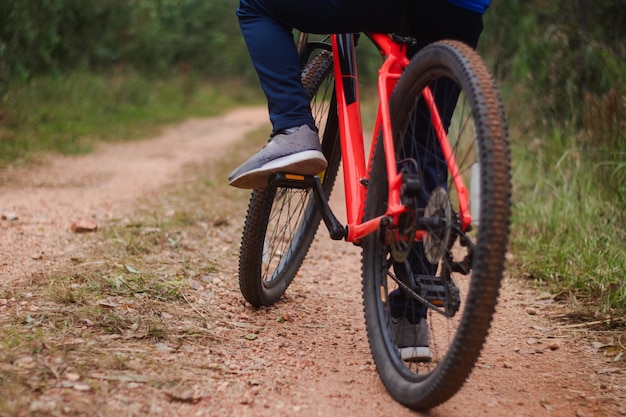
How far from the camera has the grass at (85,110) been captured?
709 centimetres

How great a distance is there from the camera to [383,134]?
7.18 ft

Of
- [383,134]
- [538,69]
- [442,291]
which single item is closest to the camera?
[442,291]

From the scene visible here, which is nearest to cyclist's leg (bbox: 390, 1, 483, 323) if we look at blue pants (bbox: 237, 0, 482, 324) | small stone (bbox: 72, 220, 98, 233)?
blue pants (bbox: 237, 0, 482, 324)

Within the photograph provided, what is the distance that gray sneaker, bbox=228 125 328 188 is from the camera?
2260 mm

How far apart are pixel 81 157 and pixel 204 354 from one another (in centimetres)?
520

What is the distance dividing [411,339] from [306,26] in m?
1.00

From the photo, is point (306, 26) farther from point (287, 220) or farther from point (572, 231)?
point (572, 231)

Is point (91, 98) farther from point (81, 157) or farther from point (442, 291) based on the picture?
point (442, 291)

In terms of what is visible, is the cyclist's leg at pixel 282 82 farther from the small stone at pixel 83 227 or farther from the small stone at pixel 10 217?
the small stone at pixel 10 217

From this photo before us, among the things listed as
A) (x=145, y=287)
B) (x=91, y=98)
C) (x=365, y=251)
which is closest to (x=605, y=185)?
(x=365, y=251)

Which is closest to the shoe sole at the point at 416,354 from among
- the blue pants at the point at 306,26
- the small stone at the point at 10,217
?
the blue pants at the point at 306,26

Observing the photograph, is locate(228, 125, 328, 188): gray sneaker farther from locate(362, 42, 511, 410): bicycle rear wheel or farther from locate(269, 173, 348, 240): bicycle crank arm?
locate(362, 42, 511, 410): bicycle rear wheel

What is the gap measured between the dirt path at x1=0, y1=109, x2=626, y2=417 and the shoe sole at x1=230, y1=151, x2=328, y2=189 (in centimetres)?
54

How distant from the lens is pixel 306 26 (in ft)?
7.31
